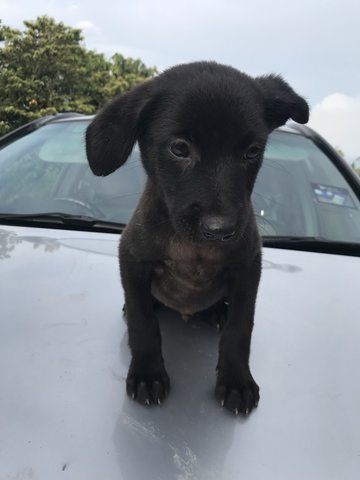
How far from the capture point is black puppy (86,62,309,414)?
1495 millimetres

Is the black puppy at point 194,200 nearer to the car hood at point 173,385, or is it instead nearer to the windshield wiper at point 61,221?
the car hood at point 173,385

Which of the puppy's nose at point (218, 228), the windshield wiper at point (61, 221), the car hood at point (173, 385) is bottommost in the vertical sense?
the car hood at point (173, 385)

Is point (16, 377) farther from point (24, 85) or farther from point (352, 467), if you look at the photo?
point (24, 85)

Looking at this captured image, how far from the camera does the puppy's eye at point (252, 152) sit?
5.18 ft

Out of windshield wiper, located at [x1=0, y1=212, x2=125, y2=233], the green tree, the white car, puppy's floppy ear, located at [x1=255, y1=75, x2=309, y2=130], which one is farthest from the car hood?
the green tree

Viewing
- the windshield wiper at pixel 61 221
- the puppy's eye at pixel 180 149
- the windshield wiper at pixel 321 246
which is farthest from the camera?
the windshield wiper at pixel 61 221

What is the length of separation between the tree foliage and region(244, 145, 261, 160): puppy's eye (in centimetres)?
1608

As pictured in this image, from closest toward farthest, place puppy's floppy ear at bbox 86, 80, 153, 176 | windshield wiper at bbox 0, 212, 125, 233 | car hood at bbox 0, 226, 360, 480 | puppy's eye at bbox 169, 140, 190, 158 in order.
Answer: car hood at bbox 0, 226, 360, 480, puppy's eye at bbox 169, 140, 190, 158, puppy's floppy ear at bbox 86, 80, 153, 176, windshield wiper at bbox 0, 212, 125, 233

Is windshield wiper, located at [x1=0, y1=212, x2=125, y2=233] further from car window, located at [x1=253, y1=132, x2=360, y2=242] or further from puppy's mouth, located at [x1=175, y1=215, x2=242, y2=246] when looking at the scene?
puppy's mouth, located at [x1=175, y1=215, x2=242, y2=246]

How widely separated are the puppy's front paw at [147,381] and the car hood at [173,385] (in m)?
0.03

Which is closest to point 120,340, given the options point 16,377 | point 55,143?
point 16,377

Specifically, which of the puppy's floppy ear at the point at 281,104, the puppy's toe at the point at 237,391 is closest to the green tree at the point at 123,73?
the puppy's floppy ear at the point at 281,104

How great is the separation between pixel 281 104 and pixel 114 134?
0.61 meters

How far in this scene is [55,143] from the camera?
3271 mm
